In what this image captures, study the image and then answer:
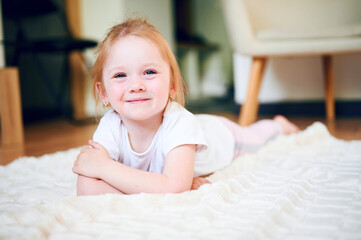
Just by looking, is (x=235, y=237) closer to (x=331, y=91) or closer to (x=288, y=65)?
(x=331, y=91)

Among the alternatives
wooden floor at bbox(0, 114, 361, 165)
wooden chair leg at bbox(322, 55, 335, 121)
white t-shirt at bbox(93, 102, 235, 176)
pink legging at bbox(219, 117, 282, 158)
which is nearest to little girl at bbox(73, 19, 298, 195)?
white t-shirt at bbox(93, 102, 235, 176)

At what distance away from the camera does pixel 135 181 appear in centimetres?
62

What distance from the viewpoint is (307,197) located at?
616mm

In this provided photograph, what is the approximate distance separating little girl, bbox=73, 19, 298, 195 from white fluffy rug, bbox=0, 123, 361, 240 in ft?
0.17

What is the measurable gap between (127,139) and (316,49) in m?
1.10

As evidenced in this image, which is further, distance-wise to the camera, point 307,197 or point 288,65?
point 288,65

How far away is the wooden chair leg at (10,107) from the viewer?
1436 mm

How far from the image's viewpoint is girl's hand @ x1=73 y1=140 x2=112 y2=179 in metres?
0.64

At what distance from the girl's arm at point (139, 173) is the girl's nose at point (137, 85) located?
5.0 inches

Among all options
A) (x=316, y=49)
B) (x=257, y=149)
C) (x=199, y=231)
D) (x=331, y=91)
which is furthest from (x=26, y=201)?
(x=331, y=91)

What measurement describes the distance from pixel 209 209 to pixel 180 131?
186mm

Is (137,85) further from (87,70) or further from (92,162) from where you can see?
(87,70)

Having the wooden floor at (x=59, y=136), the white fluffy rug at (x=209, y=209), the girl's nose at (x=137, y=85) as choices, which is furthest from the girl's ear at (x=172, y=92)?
the wooden floor at (x=59, y=136)

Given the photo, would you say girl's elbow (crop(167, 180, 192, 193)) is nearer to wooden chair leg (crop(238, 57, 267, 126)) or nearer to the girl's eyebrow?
the girl's eyebrow
